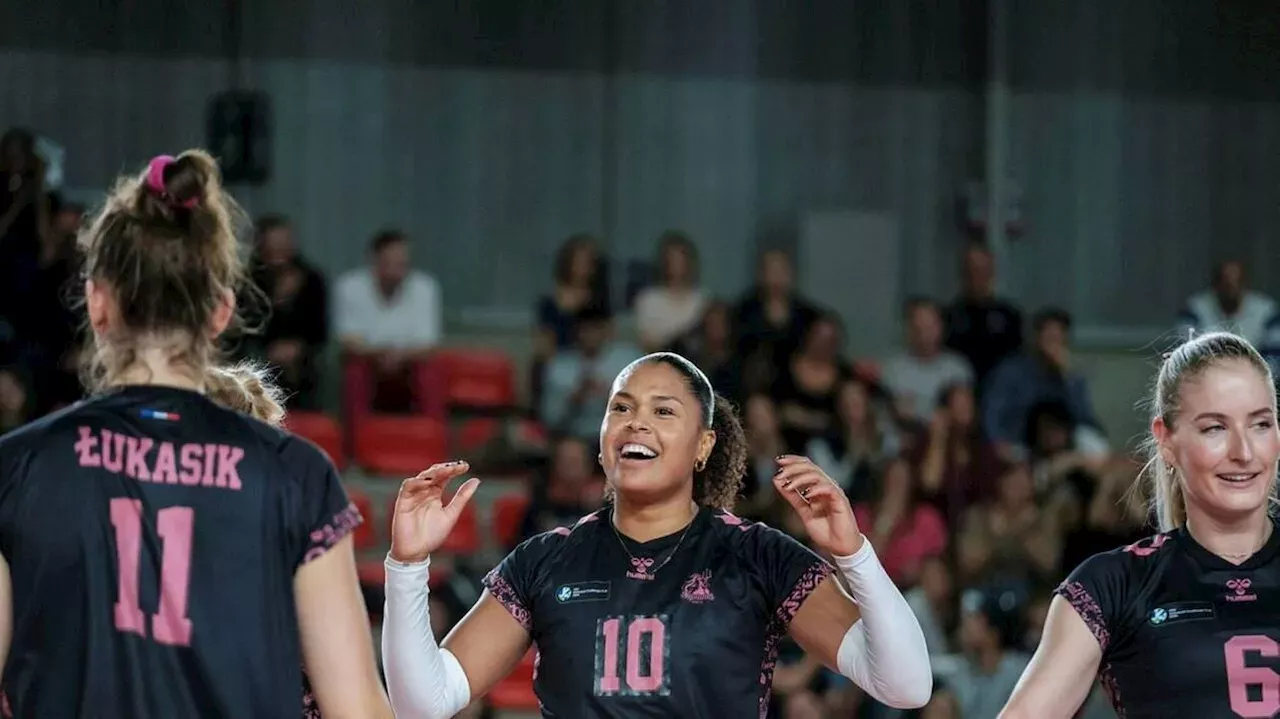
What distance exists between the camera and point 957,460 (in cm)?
893

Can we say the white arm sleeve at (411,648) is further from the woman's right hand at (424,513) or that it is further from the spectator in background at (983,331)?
the spectator in background at (983,331)

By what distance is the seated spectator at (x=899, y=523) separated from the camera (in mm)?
8312

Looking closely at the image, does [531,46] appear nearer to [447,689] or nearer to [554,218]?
[554,218]

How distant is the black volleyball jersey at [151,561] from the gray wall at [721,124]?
770cm

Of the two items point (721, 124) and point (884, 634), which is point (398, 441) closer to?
point (721, 124)

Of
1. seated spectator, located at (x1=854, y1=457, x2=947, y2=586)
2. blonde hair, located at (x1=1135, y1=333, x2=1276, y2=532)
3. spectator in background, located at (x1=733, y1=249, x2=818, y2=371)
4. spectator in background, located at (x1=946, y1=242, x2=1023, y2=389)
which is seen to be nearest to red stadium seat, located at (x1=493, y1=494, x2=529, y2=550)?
spectator in background, located at (x1=733, y1=249, x2=818, y2=371)

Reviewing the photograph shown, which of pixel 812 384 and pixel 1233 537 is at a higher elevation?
pixel 1233 537

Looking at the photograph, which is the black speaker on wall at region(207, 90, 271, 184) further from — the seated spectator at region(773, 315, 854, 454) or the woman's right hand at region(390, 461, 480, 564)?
the woman's right hand at region(390, 461, 480, 564)

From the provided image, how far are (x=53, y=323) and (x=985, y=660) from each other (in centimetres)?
435

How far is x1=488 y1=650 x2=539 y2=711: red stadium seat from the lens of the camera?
7.78 m

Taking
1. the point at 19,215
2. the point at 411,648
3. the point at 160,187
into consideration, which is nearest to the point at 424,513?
→ the point at 411,648

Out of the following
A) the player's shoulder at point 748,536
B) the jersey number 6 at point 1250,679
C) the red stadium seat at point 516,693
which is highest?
the player's shoulder at point 748,536

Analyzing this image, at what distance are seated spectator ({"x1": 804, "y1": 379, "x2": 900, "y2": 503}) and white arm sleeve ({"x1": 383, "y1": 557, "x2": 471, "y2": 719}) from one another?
501 centimetres

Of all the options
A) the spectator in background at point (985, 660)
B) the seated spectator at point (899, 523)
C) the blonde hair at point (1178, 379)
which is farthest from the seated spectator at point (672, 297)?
the blonde hair at point (1178, 379)
